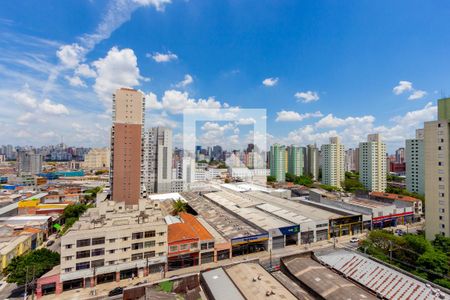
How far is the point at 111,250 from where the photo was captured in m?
20.9

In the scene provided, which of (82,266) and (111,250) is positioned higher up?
(111,250)

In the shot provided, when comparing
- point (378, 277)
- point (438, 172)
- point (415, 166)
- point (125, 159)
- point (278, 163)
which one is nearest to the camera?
point (378, 277)

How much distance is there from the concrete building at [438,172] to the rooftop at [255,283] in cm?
2313

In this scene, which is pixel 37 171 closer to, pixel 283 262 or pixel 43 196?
pixel 43 196

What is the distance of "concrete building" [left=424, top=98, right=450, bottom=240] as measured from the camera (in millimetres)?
25094

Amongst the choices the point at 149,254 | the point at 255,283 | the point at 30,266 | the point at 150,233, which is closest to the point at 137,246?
the point at 149,254

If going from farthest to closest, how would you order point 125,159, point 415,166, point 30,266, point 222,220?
point 415,166 → point 125,159 → point 222,220 → point 30,266

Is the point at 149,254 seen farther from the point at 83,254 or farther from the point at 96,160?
the point at 96,160

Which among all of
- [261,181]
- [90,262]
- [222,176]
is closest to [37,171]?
[222,176]

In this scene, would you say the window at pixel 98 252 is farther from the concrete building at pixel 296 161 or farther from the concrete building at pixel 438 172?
the concrete building at pixel 296 161

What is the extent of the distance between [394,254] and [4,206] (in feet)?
196

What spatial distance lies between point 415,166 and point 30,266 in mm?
71996

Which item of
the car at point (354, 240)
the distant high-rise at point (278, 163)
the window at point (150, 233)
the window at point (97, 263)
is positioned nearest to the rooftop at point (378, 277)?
the car at point (354, 240)

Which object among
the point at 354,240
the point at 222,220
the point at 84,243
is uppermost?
the point at 84,243
